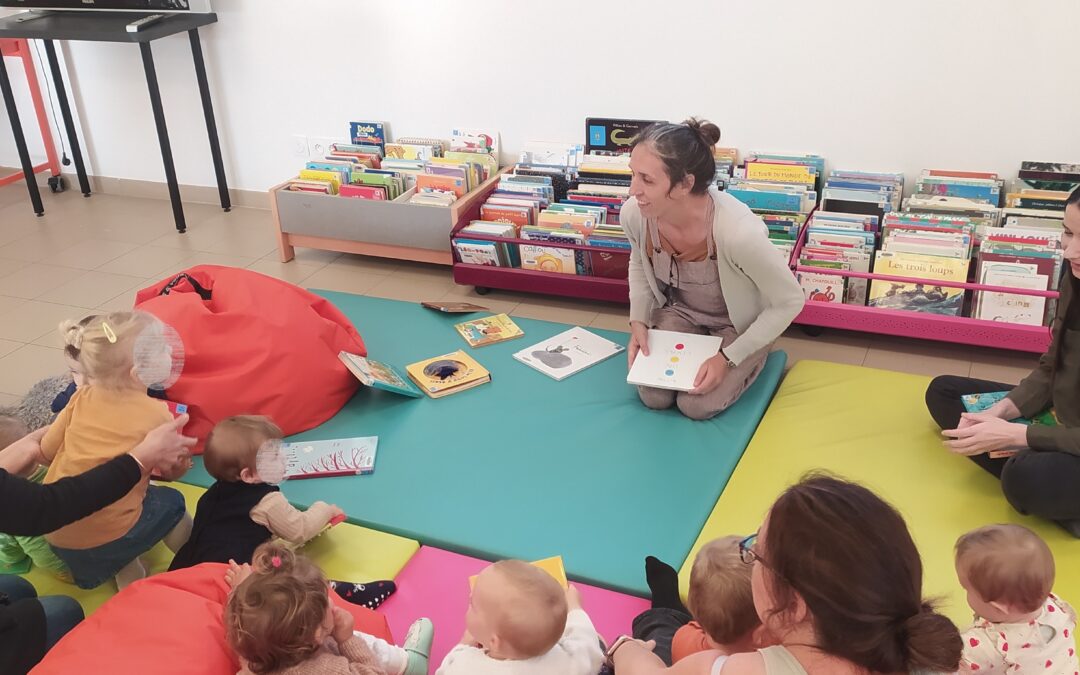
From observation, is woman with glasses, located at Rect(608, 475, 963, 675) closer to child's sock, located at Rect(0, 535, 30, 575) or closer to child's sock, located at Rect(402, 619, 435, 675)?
child's sock, located at Rect(402, 619, 435, 675)

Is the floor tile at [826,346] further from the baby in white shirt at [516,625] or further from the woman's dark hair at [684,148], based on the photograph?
the baby in white shirt at [516,625]

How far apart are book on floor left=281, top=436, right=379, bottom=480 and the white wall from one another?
6.86 feet

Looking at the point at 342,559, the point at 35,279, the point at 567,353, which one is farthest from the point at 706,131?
the point at 35,279

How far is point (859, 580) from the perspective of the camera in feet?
3.76

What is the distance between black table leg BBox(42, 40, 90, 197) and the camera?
5022 millimetres

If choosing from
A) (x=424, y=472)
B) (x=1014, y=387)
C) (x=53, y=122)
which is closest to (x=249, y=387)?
(x=424, y=472)

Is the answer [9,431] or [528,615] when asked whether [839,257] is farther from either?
[9,431]

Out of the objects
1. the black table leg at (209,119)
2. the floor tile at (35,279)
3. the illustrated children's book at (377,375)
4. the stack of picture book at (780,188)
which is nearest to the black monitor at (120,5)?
the black table leg at (209,119)

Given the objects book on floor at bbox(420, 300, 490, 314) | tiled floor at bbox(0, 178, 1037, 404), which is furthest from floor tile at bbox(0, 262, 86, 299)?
book on floor at bbox(420, 300, 490, 314)

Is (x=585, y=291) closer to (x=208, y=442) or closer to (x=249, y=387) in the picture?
(x=249, y=387)

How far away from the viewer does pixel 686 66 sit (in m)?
3.90

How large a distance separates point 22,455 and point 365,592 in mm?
888

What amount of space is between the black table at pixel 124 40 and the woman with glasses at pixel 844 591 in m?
4.08

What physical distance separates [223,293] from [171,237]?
6.80 ft
